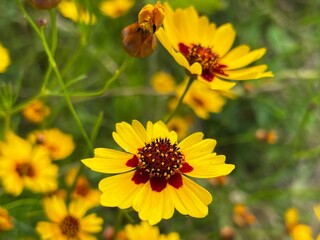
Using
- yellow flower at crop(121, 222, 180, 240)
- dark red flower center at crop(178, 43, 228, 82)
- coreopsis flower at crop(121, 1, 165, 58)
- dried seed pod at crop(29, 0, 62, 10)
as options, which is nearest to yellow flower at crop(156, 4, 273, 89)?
dark red flower center at crop(178, 43, 228, 82)

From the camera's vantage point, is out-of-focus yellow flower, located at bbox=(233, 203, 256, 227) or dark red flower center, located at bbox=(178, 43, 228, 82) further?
out-of-focus yellow flower, located at bbox=(233, 203, 256, 227)

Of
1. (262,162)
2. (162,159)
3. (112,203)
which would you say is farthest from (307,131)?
(112,203)

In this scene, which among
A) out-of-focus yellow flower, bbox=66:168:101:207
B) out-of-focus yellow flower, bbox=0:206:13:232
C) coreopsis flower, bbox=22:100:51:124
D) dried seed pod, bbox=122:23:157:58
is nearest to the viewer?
dried seed pod, bbox=122:23:157:58

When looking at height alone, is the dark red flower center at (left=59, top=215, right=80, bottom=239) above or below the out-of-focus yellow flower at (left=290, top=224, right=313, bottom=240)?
above

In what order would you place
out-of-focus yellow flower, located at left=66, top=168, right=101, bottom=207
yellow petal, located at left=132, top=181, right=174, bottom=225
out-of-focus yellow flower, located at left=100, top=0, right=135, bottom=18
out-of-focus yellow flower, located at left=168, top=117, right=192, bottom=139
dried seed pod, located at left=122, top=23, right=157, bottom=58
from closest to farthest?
yellow petal, located at left=132, top=181, right=174, bottom=225 < dried seed pod, located at left=122, top=23, right=157, bottom=58 < out-of-focus yellow flower, located at left=66, top=168, right=101, bottom=207 < out-of-focus yellow flower, located at left=168, top=117, right=192, bottom=139 < out-of-focus yellow flower, located at left=100, top=0, right=135, bottom=18

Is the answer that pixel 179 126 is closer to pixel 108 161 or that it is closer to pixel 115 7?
pixel 115 7

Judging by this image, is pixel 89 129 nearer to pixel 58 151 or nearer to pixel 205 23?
pixel 58 151

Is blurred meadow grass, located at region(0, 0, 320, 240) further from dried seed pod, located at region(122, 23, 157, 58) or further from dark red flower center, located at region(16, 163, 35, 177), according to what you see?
dried seed pod, located at region(122, 23, 157, 58)

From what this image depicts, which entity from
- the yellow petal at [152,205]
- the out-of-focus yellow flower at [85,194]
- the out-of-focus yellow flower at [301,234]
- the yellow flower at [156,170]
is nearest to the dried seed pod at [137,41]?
the yellow flower at [156,170]
